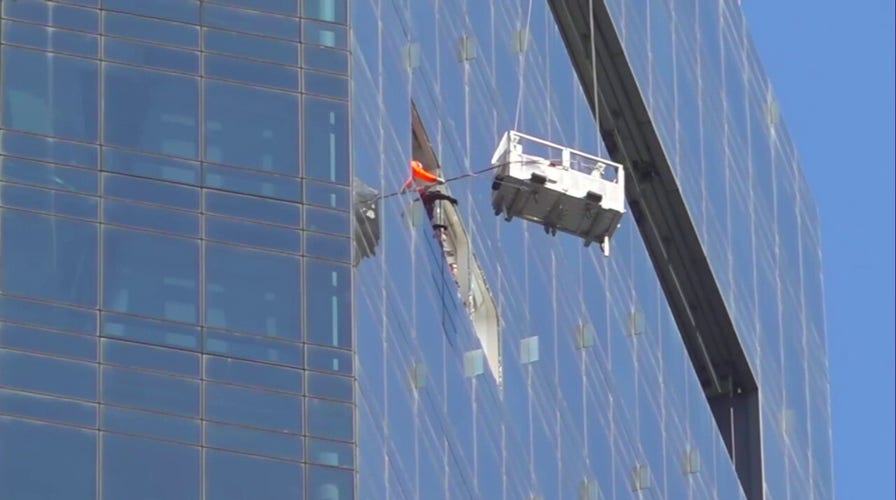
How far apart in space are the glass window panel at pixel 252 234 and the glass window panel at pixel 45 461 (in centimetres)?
527

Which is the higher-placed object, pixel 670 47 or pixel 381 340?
pixel 670 47

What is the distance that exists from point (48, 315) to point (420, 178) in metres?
11.6

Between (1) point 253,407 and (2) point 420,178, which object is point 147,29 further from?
(2) point 420,178

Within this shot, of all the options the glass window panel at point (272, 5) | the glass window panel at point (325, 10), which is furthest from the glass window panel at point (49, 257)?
the glass window panel at point (325, 10)

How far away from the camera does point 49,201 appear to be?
78875mm

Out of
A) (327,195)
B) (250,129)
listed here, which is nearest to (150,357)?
(327,195)

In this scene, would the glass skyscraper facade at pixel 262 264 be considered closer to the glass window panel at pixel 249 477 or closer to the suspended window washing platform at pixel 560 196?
the glass window panel at pixel 249 477

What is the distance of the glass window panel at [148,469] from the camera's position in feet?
253

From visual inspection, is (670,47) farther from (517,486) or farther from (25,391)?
(25,391)

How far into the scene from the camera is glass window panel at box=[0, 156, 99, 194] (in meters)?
78.6

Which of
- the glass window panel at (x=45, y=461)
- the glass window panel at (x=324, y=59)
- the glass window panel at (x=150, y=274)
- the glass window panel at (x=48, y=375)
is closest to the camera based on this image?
the glass window panel at (x=45, y=461)

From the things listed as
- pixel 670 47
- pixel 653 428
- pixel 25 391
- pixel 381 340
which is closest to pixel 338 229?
pixel 381 340

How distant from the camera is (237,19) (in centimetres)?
8300

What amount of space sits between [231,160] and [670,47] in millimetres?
32938
